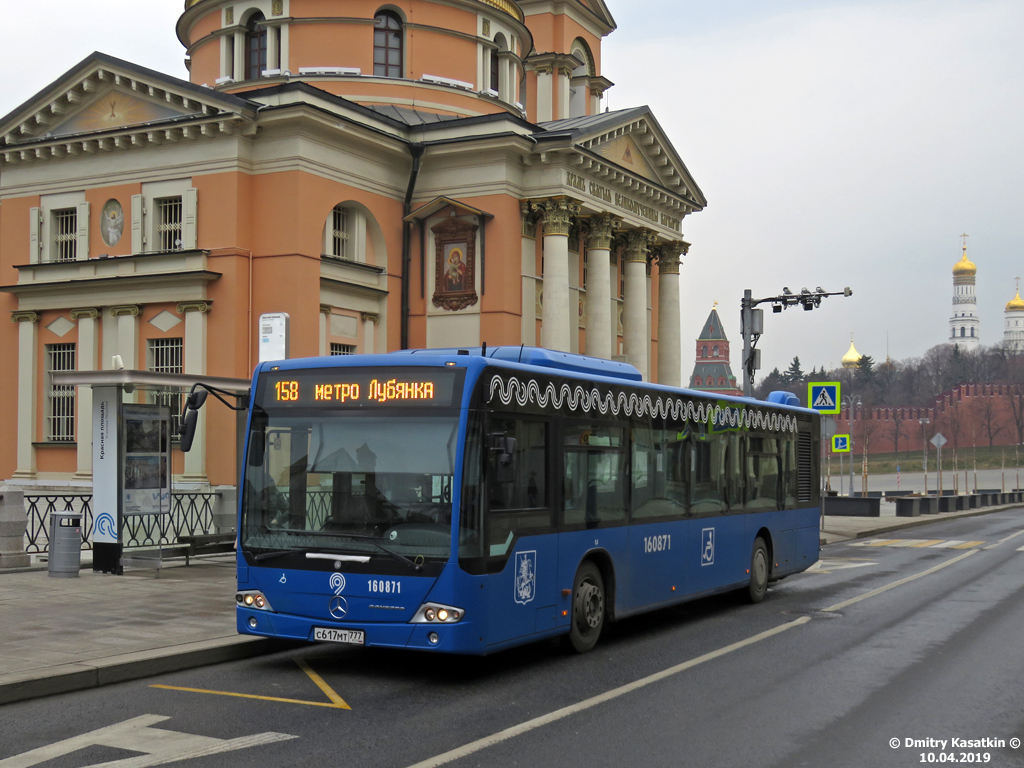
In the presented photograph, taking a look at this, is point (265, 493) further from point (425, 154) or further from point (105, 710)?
point (425, 154)

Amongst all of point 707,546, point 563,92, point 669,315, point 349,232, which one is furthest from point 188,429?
point 563,92

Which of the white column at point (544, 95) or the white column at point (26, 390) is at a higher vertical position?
the white column at point (544, 95)

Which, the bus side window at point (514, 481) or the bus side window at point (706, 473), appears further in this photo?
the bus side window at point (706, 473)

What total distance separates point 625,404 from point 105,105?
22.8 metres

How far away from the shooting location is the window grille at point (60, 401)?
29.7m

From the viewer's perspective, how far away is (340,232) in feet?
101

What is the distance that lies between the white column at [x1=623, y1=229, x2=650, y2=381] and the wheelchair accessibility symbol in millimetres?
23932

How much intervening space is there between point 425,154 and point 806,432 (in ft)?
57.6

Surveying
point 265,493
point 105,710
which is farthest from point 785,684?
point 105,710

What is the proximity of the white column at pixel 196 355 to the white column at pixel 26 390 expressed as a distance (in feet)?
15.7

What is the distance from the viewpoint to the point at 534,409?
10016 millimetres

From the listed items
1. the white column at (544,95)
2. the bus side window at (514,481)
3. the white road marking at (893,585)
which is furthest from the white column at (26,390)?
the bus side window at (514,481)

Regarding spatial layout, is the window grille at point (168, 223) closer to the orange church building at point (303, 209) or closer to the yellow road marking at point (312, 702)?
the orange church building at point (303, 209)

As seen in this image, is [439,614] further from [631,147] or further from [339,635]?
[631,147]
